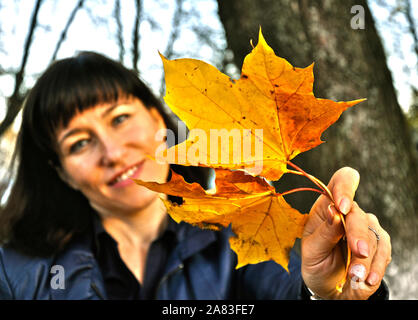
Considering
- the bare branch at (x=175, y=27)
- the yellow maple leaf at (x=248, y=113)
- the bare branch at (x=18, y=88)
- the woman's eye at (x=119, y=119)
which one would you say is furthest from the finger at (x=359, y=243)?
the bare branch at (x=175, y=27)

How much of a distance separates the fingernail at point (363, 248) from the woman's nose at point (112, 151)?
0.71 meters

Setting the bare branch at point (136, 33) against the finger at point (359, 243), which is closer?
the finger at point (359, 243)

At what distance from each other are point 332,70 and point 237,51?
297mm

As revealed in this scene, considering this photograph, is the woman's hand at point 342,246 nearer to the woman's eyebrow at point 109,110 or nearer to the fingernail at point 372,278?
the fingernail at point 372,278

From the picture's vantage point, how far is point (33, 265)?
1.10 metres

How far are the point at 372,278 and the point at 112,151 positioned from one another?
728 millimetres

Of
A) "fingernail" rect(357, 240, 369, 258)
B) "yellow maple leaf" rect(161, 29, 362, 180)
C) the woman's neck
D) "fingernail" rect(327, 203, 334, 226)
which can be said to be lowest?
the woman's neck

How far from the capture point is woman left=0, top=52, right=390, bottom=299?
100cm

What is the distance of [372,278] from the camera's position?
0.47 meters

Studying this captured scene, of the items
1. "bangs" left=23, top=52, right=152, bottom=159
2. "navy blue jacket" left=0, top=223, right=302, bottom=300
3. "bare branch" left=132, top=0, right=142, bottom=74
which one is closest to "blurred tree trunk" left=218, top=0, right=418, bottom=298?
"navy blue jacket" left=0, top=223, right=302, bottom=300

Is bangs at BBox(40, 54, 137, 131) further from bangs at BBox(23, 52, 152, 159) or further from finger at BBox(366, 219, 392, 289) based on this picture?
finger at BBox(366, 219, 392, 289)

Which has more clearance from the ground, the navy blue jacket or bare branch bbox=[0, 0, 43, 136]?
bare branch bbox=[0, 0, 43, 136]

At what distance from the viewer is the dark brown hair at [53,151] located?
41.4 inches

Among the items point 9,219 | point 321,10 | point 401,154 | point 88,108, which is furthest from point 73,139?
point 401,154
